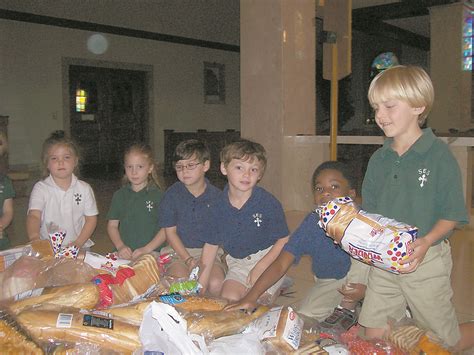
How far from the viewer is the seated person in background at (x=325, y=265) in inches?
95.7

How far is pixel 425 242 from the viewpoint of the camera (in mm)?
1909

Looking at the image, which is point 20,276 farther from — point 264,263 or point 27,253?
point 264,263

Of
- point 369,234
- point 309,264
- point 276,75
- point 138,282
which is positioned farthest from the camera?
point 276,75

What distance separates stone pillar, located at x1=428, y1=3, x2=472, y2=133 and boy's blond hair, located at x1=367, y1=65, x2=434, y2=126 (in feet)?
29.9

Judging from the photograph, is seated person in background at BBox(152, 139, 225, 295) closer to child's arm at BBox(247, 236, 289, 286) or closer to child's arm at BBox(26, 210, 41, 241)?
child's arm at BBox(247, 236, 289, 286)

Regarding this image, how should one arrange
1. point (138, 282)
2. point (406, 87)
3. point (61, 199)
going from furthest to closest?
1. point (61, 199)
2. point (138, 282)
3. point (406, 87)

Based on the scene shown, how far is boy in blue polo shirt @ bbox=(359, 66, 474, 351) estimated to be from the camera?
1980 mm

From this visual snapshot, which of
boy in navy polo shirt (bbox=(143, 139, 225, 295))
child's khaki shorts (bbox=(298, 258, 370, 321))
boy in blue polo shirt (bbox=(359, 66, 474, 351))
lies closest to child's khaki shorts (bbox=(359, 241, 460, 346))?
boy in blue polo shirt (bbox=(359, 66, 474, 351))

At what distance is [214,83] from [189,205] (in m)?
12.7

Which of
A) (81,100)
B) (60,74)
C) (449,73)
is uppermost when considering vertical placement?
(60,74)

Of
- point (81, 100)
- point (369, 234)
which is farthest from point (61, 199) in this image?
point (81, 100)

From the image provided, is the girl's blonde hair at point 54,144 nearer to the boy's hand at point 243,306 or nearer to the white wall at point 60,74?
the boy's hand at point 243,306

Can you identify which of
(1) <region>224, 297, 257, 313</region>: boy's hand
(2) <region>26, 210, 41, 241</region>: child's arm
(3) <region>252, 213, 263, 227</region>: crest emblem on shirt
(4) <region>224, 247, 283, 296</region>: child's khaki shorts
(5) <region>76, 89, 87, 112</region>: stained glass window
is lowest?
(4) <region>224, 247, 283, 296</region>: child's khaki shorts

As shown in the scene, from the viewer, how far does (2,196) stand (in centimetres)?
341
